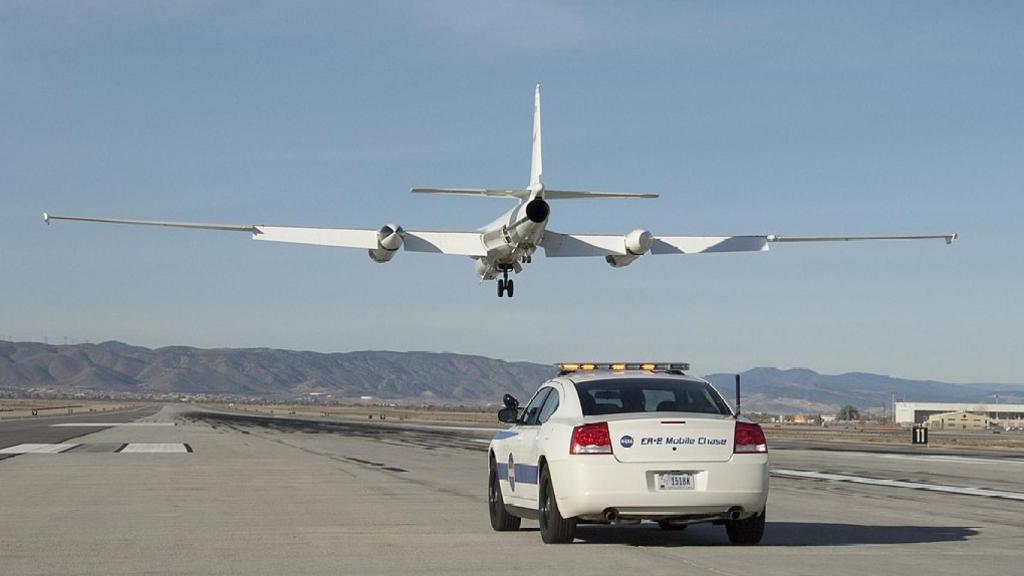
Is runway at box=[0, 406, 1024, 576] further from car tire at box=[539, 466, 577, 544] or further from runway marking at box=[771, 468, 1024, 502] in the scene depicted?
runway marking at box=[771, 468, 1024, 502]

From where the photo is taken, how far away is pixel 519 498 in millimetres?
15305

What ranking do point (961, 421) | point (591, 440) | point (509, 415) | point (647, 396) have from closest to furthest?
1. point (591, 440)
2. point (647, 396)
3. point (509, 415)
4. point (961, 421)

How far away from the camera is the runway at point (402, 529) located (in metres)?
12.3

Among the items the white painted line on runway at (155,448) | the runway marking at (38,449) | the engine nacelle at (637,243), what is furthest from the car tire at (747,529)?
the engine nacelle at (637,243)

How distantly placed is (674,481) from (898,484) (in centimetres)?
1375

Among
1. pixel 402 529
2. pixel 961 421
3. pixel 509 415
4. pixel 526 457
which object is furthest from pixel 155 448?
pixel 961 421

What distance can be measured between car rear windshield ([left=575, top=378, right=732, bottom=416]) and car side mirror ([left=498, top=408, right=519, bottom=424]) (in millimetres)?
1464

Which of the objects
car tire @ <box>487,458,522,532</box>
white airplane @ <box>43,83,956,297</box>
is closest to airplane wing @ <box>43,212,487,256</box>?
white airplane @ <box>43,83,956,297</box>

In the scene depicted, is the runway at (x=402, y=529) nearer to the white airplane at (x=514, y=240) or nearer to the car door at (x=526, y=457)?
the car door at (x=526, y=457)

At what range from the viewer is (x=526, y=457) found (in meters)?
15.1

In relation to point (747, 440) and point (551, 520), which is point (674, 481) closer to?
point (747, 440)

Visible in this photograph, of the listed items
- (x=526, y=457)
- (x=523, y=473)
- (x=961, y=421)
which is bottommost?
(x=523, y=473)

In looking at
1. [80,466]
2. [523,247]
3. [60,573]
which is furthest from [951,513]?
[523,247]

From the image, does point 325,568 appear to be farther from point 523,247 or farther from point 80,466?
point 523,247
